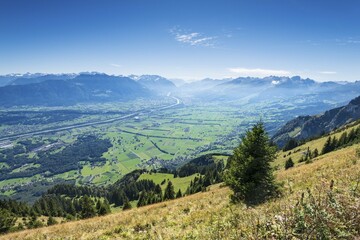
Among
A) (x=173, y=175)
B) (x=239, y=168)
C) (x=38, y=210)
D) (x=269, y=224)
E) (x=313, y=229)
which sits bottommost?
(x=173, y=175)

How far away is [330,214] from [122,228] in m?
12.6

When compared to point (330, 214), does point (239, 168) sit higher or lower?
lower

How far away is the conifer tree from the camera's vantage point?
18.8 meters

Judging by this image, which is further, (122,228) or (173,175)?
(173,175)

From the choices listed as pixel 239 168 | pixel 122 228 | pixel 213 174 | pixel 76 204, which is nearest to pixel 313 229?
pixel 122 228

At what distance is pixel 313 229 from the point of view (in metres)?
5.52

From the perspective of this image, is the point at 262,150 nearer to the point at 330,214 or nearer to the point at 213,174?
the point at 330,214

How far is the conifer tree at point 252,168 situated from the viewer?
18.8 meters

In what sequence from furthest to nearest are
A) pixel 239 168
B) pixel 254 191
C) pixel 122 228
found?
pixel 239 168
pixel 254 191
pixel 122 228

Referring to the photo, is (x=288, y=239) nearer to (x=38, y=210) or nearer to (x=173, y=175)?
(x=38, y=210)

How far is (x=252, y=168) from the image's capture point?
65.7 feet

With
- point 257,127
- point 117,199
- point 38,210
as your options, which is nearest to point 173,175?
point 117,199

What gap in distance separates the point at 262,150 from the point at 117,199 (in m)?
129

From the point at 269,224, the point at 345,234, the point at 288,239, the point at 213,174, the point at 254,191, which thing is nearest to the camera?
the point at 345,234
